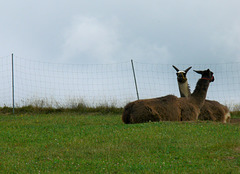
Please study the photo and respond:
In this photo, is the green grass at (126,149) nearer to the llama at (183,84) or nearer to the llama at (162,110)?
the llama at (162,110)

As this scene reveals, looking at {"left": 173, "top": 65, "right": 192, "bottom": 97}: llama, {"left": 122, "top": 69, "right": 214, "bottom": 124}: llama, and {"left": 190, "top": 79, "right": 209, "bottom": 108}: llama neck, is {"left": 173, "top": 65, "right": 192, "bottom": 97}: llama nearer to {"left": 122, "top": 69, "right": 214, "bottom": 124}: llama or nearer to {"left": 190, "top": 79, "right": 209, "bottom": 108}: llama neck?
{"left": 190, "top": 79, "right": 209, "bottom": 108}: llama neck

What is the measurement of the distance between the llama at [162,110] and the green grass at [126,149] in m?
0.93

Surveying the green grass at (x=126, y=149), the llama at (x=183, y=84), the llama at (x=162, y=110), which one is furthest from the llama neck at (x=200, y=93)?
the green grass at (x=126, y=149)

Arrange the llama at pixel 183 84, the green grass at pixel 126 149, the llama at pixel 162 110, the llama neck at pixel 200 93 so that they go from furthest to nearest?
the llama at pixel 183 84, the llama neck at pixel 200 93, the llama at pixel 162 110, the green grass at pixel 126 149

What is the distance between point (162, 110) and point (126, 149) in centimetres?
453

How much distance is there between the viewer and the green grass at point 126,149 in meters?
7.67

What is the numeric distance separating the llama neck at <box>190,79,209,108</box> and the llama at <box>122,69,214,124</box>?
7 cm

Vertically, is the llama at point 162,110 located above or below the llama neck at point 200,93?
below

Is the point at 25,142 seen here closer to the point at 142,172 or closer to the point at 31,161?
the point at 31,161

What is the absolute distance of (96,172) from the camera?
290 inches

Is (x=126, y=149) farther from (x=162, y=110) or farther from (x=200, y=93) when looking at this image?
(x=200, y=93)

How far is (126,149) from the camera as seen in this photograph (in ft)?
30.1

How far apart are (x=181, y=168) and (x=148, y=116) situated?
5924mm

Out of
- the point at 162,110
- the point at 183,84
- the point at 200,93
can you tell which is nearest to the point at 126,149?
the point at 162,110
